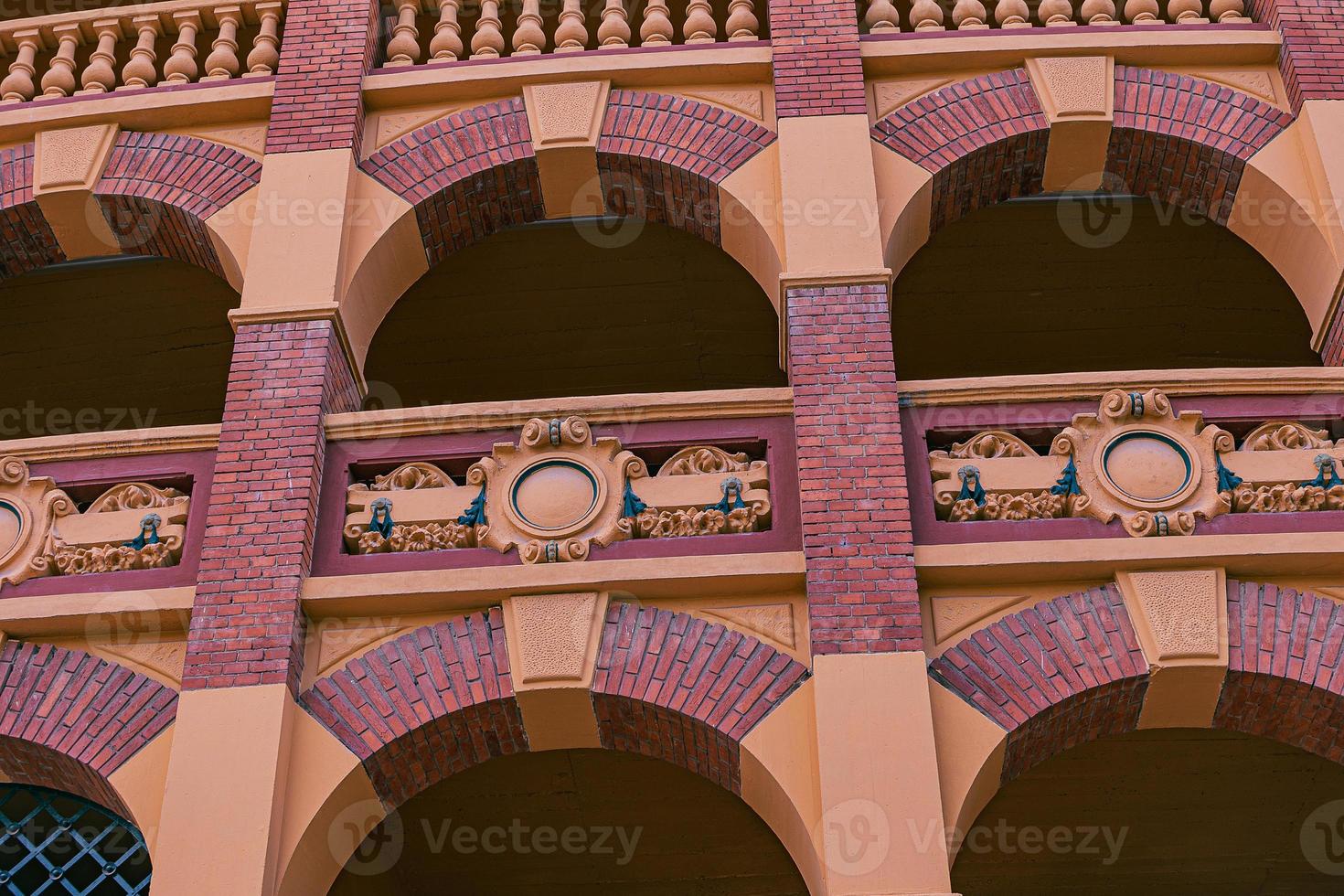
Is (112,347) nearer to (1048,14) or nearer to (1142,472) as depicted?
(1048,14)

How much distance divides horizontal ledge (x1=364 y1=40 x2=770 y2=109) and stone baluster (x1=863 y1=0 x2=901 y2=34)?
2.57ft

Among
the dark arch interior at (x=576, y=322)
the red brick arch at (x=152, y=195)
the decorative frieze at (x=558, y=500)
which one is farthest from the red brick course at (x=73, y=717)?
the dark arch interior at (x=576, y=322)

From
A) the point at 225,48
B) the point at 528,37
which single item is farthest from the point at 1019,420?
the point at 225,48

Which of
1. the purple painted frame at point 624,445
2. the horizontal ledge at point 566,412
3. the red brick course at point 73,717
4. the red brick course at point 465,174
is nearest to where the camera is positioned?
the red brick course at point 73,717

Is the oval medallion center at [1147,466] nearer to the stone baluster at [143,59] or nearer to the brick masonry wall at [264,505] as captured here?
the brick masonry wall at [264,505]

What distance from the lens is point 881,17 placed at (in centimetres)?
1116

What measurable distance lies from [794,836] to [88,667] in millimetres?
3744

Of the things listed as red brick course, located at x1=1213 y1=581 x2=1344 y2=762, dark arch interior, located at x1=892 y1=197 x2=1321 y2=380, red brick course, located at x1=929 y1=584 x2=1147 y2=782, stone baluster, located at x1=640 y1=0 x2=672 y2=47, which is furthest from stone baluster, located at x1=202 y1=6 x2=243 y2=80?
red brick course, located at x1=1213 y1=581 x2=1344 y2=762

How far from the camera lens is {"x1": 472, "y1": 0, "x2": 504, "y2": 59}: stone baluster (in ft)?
36.6

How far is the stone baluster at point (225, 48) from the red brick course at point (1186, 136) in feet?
19.1

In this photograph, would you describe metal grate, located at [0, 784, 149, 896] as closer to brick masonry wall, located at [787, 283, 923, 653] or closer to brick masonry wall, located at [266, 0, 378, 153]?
brick masonry wall, located at [787, 283, 923, 653]

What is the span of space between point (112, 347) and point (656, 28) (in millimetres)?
4956

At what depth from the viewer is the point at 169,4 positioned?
465 inches

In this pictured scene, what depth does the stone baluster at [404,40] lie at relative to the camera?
11.3 meters
